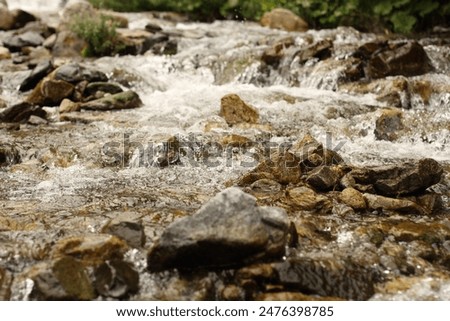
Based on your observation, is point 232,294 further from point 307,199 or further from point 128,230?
point 307,199

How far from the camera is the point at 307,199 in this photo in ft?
13.4

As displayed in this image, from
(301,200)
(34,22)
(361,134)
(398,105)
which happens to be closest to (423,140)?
(361,134)

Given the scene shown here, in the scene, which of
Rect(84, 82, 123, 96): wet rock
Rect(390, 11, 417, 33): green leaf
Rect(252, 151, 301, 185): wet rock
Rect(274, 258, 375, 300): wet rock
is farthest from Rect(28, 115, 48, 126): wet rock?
Rect(390, 11, 417, 33): green leaf

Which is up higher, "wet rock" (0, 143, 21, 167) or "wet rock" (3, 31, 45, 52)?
"wet rock" (3, 31, 45, 52)

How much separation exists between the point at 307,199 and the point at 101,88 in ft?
17.2

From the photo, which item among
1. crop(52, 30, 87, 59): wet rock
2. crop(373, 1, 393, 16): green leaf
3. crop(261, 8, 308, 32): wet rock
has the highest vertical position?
crop(373, 1, 393, 16): green leaf

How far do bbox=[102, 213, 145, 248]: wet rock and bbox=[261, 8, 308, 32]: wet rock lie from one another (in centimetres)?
1073

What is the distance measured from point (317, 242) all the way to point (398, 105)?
466cm

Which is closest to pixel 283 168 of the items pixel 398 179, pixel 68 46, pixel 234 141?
pixel 398 179

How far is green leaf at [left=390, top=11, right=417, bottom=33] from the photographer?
11.5 metres

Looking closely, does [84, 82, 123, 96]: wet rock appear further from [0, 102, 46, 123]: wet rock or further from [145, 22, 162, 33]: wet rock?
[145, 22, 162, 33]: wet rock

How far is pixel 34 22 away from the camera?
13.8m

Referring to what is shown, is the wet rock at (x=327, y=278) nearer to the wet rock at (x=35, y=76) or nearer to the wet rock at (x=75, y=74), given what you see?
the wet rock at (x=75, y=74)

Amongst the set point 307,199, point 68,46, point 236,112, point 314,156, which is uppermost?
point 68,46
